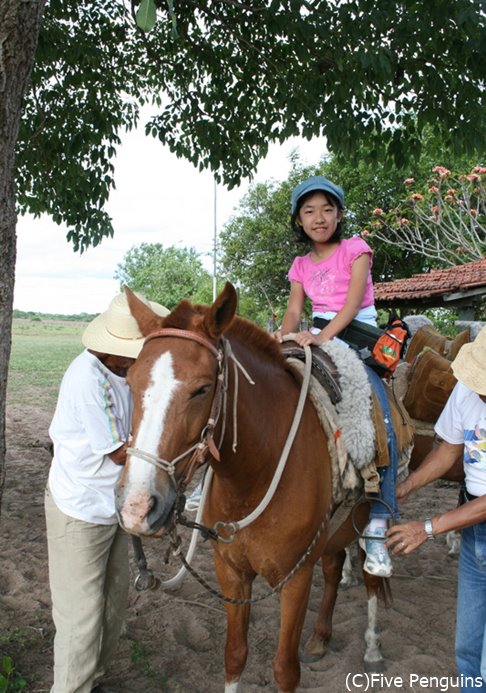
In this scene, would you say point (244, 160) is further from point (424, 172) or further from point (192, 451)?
point (424, 172)

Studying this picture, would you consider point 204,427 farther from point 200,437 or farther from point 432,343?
point 432,343

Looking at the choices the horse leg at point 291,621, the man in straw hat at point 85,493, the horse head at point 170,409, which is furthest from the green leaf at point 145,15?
the horse leg at point 291,621

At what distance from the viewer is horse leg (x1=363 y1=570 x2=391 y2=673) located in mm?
3365

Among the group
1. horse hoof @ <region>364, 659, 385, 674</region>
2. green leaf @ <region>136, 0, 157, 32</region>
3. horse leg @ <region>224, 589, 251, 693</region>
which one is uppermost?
green leaf @ <region>136, 0, 157, 32</region>

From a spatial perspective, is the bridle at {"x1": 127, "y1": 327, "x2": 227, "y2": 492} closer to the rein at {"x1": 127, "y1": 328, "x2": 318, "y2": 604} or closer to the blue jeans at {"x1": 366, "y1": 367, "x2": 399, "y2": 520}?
the rein at {"x1": 127, "y1": 328, "x2": 318, "y2": 604}

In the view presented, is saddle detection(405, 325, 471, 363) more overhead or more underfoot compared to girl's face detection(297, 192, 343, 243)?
more underfoot

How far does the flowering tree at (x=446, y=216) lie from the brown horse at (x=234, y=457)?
10374 mm

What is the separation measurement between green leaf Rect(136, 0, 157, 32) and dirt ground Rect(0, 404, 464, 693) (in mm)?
3203

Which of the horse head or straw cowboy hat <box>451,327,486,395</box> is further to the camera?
straw cowboy hat <box>451,327,486,395</box>

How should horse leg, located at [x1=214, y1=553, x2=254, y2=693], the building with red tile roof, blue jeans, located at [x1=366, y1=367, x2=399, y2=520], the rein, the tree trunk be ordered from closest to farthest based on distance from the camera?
the rein < horse leg, located at [x1=214, y1=553, x2=254, y2=693] < the tree trunk < blue jeans, located at [x1=366, y1=367, x2=399, y2=520] < the building with red tile roof

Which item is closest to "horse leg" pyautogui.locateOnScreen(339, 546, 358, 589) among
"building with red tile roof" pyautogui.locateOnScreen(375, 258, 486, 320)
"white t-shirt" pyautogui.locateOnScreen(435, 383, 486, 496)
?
"white t-shirt" pyautogui.locateOnScreen(435, 383, 486, 496)

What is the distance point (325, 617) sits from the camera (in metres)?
3.60

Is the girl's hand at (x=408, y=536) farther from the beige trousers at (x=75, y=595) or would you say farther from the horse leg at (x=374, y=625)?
the beige trousers at (x=75, y=595)

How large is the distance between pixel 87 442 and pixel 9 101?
1.89 m
